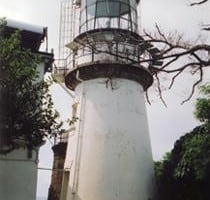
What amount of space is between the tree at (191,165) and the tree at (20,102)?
6.95 metres

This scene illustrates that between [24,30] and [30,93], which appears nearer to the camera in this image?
[30,93]

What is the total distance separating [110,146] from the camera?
2202 centimetres

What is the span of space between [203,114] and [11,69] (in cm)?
960

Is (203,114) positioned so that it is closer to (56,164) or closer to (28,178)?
(28,178)

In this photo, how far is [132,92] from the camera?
23.4 metres

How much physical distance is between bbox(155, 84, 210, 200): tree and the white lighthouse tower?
1376mm

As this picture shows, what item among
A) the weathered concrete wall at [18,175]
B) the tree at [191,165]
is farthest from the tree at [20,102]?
the tree at [191,165]

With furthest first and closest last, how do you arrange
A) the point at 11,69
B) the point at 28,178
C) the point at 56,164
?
1. the point at 56,164
2. the point at 28,178
3. the point at 11,69

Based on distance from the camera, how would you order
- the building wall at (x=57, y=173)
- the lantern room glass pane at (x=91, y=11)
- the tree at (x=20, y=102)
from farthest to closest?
the building wall at (x=57, y=173) → the lantern room glass pane at (x=91, y=11) → the tree at (x=20, y=102)

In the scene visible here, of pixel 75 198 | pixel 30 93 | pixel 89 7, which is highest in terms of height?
pixel 89 7

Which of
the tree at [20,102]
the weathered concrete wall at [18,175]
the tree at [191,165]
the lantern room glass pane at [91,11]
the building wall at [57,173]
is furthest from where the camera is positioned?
the building wall at [57,173]

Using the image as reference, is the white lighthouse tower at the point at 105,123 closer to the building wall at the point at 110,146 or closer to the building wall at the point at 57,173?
the building wall at the point at 110,146

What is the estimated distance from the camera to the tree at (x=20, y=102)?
40.8 feet

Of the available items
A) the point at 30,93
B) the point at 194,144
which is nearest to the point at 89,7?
the point at 194,144
